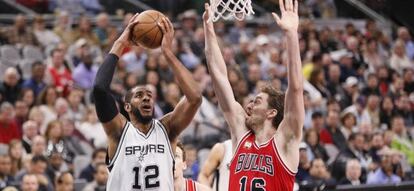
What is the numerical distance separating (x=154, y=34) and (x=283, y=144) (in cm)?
117

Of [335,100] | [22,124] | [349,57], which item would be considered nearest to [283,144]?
[22,124]

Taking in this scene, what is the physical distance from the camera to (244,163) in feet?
24.5

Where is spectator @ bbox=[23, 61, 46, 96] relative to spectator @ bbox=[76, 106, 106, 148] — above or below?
above

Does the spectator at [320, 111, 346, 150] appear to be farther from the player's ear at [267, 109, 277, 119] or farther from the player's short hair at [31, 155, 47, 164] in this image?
the player's ear at [267, 109, 277, 119]

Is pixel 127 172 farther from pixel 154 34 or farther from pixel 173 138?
pixel 154 34

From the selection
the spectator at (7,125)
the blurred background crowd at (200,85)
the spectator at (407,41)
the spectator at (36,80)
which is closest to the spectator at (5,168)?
the blurred background crowd at (200,85)

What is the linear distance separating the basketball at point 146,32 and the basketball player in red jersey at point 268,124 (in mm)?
545

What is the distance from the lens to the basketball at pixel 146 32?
7.27 meters

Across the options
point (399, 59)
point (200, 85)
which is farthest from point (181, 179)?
point (399, 59)

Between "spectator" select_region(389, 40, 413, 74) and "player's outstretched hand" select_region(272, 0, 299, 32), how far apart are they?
38.2 feet

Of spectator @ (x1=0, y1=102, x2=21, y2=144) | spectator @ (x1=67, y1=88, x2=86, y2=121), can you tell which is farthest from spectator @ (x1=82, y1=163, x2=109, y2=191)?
spectator @ (x1=67, y1=88, x2=86, y2=121)

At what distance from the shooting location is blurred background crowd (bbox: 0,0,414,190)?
12.8 m

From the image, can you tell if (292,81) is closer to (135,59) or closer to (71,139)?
(71,139)

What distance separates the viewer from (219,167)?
989cm
